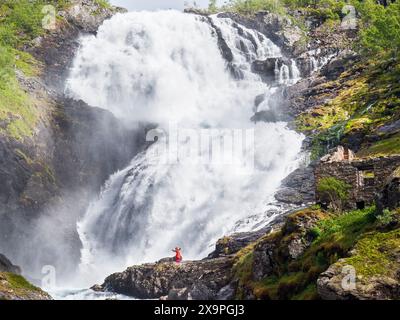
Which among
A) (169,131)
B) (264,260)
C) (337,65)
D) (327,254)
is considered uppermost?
(337,65)

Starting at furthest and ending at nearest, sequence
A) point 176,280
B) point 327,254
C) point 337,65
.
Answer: point 337,65 → point 176,280 → point 327,254

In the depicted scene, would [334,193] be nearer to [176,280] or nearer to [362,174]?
[362,174]

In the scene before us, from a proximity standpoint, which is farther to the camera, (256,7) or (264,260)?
(256,7)

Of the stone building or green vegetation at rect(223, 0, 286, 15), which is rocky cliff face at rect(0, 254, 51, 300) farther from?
green vegetation at rect(223, 0, 286, 15)

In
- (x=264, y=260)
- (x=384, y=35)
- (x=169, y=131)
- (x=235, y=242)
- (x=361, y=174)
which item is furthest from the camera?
(x=169, y=131)

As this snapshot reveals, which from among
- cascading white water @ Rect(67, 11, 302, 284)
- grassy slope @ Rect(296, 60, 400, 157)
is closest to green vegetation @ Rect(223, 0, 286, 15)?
cascading white water @ Rect(67, 11, 302, 284)

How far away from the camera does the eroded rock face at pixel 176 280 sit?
2873 cm

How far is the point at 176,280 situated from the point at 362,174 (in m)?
13.3

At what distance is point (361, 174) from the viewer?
83.1 feet

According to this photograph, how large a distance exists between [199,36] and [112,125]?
2439 centimetres

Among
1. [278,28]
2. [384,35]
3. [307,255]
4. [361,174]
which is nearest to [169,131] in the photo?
[384,35]

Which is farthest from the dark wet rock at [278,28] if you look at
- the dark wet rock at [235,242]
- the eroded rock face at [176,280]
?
the eroded rock face at [176,280]

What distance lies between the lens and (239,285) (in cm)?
2523

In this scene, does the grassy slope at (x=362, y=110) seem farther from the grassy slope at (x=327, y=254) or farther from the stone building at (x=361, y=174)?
the grassy slope at (x=327, y=254)
